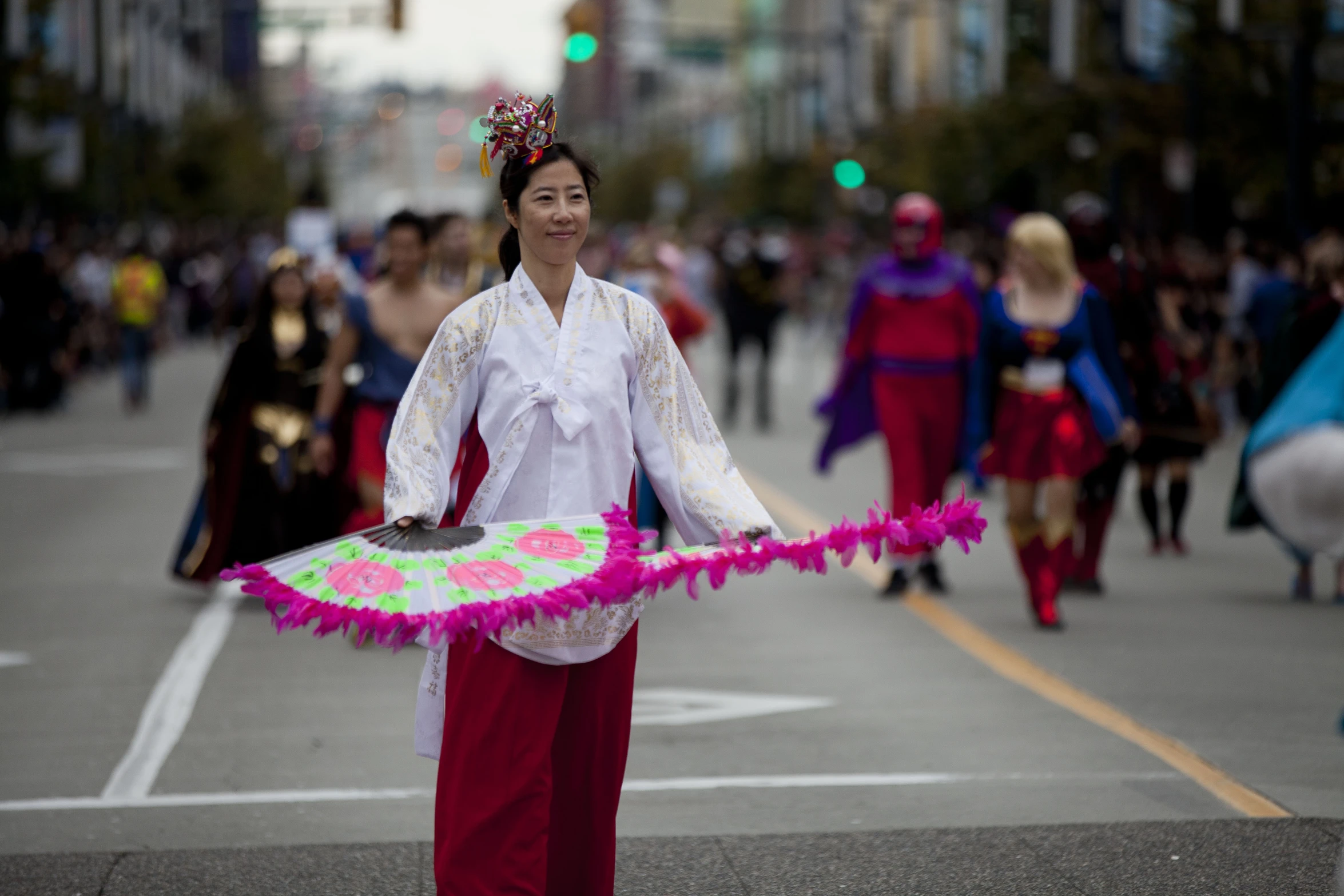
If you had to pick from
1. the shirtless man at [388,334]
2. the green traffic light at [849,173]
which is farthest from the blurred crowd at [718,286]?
the green traffic light at [849,173]

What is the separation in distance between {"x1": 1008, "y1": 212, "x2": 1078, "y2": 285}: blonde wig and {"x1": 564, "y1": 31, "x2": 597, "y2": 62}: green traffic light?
18414 mm

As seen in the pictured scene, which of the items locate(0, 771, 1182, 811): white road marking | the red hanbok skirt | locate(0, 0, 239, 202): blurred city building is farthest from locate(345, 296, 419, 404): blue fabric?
locate(0, 0, 239, 202): blurred city building

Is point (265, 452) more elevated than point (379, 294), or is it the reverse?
point (379, 294)

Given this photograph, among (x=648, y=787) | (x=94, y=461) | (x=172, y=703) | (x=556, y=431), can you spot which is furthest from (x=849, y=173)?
(x=556, y=431)

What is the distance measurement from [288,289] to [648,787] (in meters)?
4.85

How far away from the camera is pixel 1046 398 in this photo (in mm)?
9836

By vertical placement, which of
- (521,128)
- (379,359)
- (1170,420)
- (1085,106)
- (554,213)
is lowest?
(1170,420)

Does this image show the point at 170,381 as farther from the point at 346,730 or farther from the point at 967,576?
the point at 346,730

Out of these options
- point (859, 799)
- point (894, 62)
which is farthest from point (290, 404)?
point (894, 62)

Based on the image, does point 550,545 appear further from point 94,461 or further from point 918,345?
point 94,461

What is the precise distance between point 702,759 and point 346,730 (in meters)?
1.37

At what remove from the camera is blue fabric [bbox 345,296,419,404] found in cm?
946

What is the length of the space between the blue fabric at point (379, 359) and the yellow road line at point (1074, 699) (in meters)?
2.24

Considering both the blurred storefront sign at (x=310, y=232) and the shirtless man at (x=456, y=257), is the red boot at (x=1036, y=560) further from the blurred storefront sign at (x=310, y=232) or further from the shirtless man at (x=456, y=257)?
the blurred storefront sign at (x=310, y=232)
